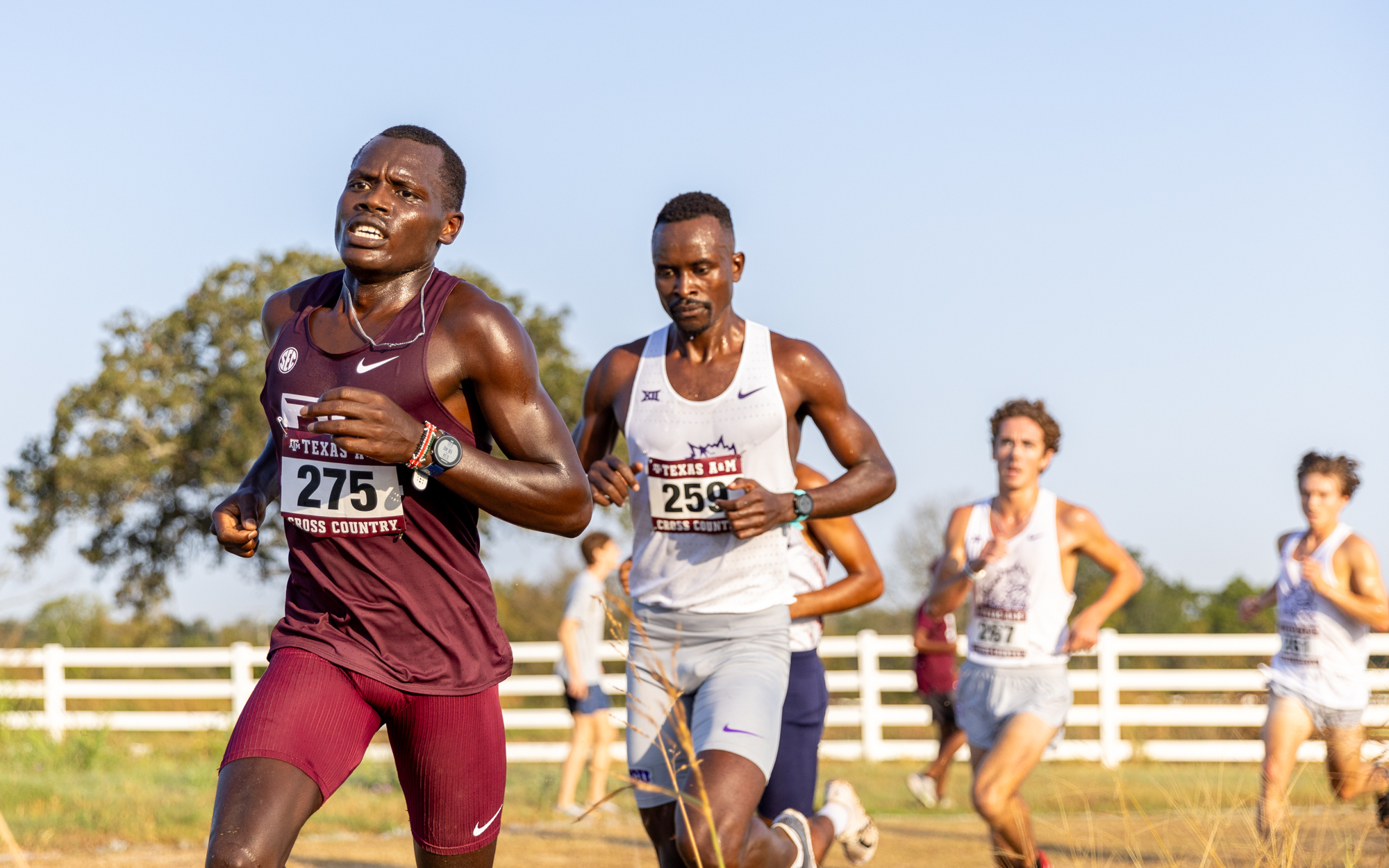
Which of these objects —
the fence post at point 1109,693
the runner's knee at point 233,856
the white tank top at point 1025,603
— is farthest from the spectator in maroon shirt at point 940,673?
the runner's knee at point 233,856

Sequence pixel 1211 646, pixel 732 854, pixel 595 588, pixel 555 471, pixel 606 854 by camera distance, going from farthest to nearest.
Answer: pixel 1211 646 < pixel 595 588 < pixel 606 854 < pixel 732 854 < pixel 555 471

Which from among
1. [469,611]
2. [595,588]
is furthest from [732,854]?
[595,588]

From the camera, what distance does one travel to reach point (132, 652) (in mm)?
16984

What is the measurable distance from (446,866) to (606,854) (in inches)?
196

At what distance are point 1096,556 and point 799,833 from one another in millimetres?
2441

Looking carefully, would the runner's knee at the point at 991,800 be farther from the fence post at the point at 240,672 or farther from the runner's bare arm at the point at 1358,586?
the fence post at the point at 240,672

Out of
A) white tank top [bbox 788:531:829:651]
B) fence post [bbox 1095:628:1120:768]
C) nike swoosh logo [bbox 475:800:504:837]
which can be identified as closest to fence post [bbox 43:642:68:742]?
fence post [bbox 1095:628:1120:768]

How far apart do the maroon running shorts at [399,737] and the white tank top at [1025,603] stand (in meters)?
3.08

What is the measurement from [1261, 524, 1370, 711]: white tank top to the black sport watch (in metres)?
5.31

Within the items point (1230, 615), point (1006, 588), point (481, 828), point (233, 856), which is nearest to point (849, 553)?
point (1006, 588)

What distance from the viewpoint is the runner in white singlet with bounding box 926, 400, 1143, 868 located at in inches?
217

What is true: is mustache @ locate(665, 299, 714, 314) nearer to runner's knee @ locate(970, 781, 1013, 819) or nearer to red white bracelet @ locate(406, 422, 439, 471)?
red white bracelet @ locate(406, 422, 439, 471)

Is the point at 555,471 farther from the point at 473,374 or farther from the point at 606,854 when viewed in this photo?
the point at 606,854

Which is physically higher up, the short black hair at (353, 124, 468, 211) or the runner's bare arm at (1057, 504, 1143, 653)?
the short black hair at (353, 124, 468, 211)
